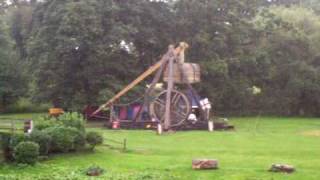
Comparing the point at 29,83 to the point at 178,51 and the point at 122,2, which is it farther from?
the point at 178,51

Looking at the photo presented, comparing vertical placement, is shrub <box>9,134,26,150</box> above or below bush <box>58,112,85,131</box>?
below

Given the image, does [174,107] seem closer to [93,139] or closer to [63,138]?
[93,139]

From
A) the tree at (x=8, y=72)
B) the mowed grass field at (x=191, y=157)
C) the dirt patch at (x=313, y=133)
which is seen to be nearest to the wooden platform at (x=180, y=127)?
the mowed grass field at (x=191, y=157)

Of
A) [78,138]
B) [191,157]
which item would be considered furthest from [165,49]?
[191,157]

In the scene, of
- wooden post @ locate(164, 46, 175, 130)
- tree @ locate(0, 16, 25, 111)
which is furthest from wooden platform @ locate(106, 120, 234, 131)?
tree @ locate(0, 16, 25, 111)

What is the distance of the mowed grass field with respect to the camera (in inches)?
715

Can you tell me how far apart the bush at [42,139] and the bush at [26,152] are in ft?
3.50

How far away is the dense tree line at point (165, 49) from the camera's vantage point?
41.5 m

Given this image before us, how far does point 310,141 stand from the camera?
92.2 feet

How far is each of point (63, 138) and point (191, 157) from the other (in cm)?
498

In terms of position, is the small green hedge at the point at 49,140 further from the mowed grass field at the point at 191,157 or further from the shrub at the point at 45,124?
the mowed grass field at the point at 191,157

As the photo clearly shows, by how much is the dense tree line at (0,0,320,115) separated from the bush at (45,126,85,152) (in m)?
17.0

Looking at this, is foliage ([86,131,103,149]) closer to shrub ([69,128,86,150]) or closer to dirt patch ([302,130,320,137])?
Result: shrub ([69,128,86,150])

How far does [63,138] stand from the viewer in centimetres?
2225
